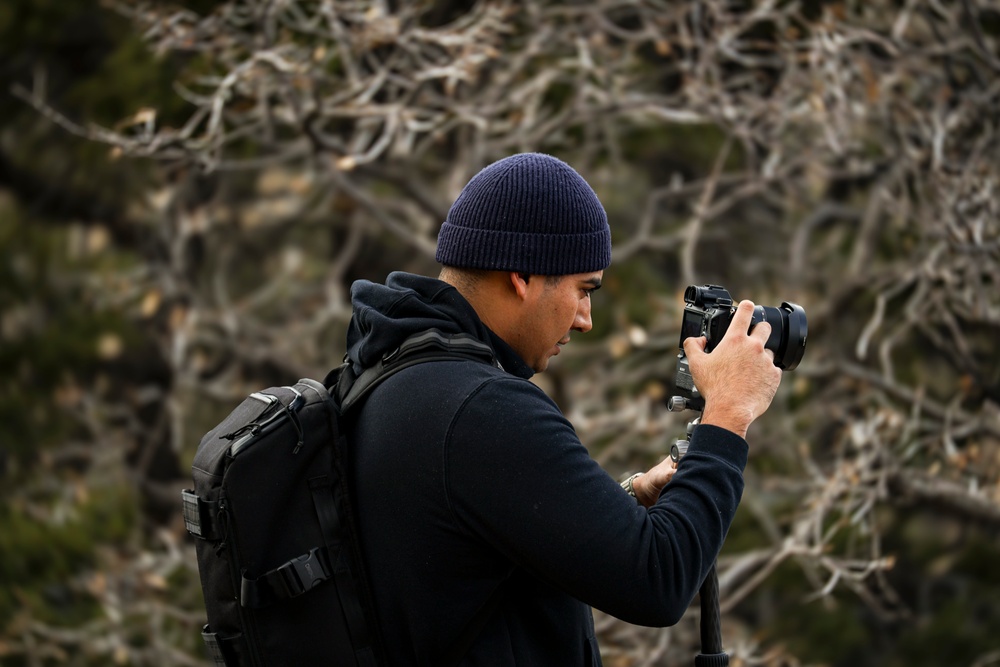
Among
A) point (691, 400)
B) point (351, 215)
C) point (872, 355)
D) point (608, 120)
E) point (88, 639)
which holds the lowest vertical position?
point (88, 639)

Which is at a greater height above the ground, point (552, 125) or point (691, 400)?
point (691, 400)

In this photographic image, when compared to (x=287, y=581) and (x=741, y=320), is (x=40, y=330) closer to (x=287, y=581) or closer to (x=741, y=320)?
(x=287, y=581)

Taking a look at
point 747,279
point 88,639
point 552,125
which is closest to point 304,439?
point 552,125

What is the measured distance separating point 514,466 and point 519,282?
0.39 m

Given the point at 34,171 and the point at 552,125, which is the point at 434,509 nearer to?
the point at 552,125

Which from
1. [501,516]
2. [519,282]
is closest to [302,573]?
[501,516]

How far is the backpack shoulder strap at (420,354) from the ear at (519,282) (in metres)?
0.12

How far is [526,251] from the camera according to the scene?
206cm

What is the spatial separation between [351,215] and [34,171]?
2.42m

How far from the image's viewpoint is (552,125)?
532cm

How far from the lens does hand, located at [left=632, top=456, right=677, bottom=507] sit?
A: 2.23 meters

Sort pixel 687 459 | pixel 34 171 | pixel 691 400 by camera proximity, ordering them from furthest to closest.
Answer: pixel 34 171 < pixel 691 400 < pixel 687 459

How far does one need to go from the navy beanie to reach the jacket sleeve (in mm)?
278

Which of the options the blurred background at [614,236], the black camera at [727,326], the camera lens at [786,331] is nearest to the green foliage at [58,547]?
the blurred background at [614,236]
